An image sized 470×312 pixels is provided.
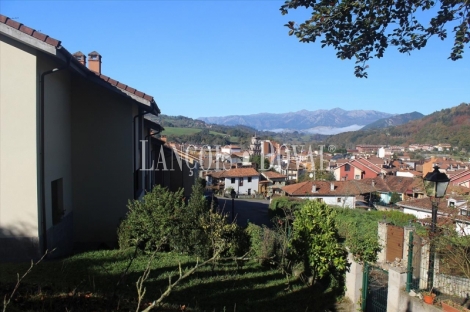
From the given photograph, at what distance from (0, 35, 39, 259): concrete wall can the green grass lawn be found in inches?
26.7

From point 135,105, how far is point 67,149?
96.6 inches

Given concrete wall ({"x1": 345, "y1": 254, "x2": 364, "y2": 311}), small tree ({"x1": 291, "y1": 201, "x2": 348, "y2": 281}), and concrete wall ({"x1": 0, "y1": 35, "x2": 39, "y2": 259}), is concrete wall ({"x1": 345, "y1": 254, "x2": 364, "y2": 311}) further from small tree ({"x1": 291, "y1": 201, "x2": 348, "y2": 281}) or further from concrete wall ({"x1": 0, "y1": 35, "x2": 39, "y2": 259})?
concrete wall ({"x1": 0, "y1": 35, "x2": 39, "y2": 259})

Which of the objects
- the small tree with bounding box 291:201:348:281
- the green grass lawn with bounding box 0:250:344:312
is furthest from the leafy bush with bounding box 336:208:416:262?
the green grass lawn with bounding box 0:250:344:312

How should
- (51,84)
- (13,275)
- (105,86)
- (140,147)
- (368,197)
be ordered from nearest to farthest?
(13,275) < (51,84) < (105,86) < (140,147) < (368,197)

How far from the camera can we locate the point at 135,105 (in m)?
12.1

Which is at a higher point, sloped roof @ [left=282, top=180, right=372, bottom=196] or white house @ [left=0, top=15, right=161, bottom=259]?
white house @ [left=0, top=15, right=161, bottom=259]

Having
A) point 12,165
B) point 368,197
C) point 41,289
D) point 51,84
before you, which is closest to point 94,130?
point 51,84

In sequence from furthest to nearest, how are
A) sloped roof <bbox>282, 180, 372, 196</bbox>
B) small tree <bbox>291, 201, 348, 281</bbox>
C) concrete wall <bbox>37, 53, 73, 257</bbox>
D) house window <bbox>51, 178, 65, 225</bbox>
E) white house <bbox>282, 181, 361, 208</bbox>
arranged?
1. sloped roof <bbox>282, 180, 372, 196</bbox>
2. white house <bbox>282, 181, 361, 208</bbox>
3. house window <bbox>51, 178, 65, 225</bbox>
4. small tree <bbox>291, 201, 348, 281</bbox>
5. concrete wall <bbox>37, 53, 73, 257</bbox>

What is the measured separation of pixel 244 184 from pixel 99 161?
49205 mm

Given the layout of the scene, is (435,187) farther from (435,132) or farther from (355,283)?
(435,132)

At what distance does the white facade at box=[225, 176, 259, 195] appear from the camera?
194 ft

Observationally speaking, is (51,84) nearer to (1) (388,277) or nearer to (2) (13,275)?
(2) (13,275)

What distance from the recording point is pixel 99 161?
36.5 ft

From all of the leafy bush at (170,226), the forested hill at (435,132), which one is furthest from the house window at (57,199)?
the forested hill at (435,132)
